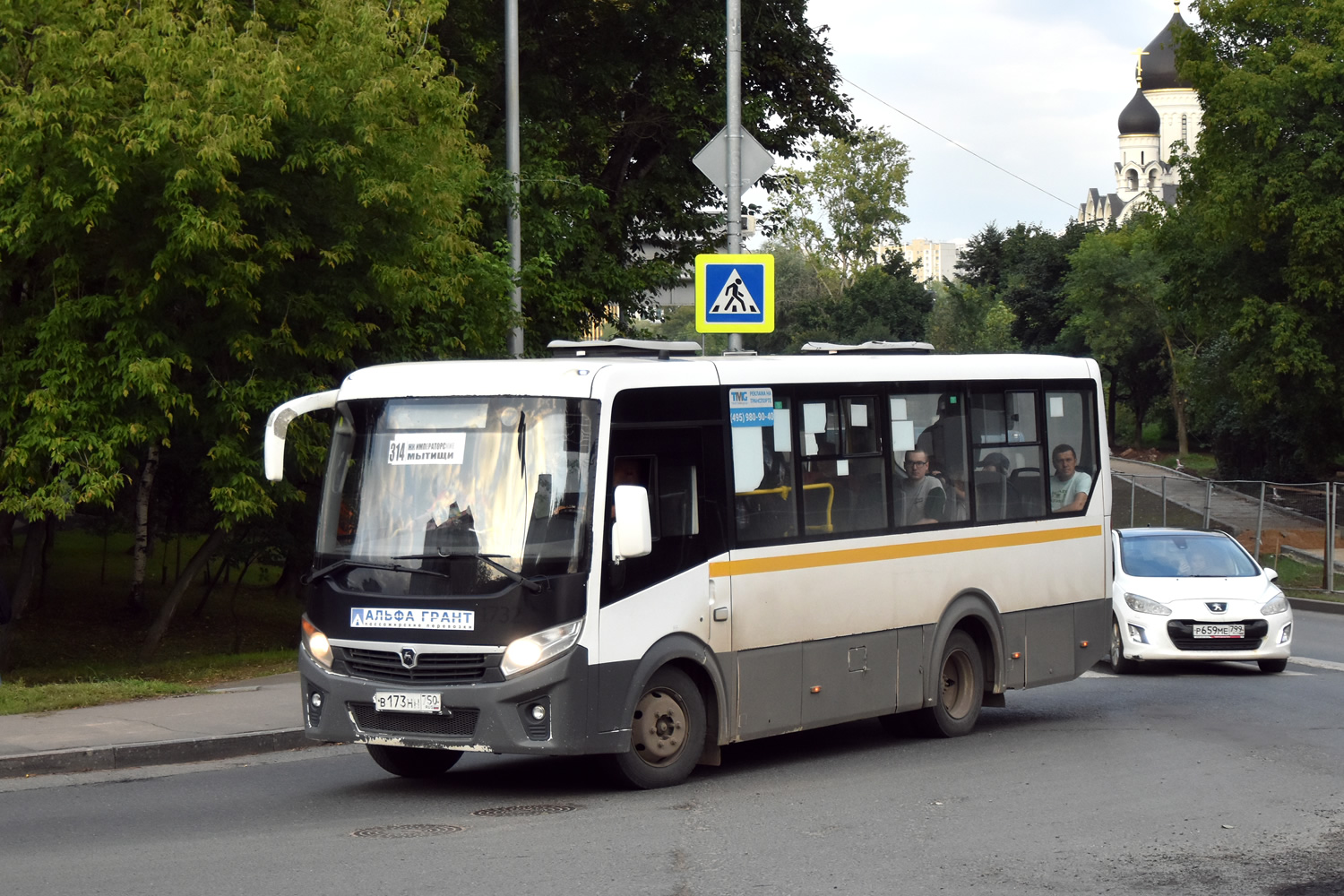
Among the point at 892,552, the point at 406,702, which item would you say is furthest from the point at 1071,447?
the point at 406,702

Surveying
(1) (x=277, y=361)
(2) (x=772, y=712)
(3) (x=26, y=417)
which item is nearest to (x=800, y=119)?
(1) (x=277, y=361)

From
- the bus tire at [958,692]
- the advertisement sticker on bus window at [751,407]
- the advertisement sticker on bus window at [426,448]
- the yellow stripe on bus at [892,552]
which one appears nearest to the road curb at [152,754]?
the advertisement sticker on bus window at [426,448]

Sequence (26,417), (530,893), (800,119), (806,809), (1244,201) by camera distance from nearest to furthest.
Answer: (530,893) < (806,809) < (26,417) < (800,119) < (1244,201)

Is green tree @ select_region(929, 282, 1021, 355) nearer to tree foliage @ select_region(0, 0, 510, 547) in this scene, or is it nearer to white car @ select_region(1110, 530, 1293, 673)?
white car @ select_region(1110, 530, 1293, 673)

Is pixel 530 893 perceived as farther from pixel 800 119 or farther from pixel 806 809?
pixel 800 119

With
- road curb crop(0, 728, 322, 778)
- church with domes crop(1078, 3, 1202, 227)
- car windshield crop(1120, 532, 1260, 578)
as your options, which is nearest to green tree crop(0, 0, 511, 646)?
road curb crop(0, 728, 322, 778)

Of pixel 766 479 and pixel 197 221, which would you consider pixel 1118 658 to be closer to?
pixel 766 479

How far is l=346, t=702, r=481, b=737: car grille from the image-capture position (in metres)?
9.23

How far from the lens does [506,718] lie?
29.9 feet

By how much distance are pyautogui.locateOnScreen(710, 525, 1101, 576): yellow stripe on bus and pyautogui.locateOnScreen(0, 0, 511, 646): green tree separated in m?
6.39

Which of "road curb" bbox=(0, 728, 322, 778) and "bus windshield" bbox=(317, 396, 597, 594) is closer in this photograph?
"bus windshield" bbox=(317, 396, 597, 594)

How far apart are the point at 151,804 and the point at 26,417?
7.09 metres

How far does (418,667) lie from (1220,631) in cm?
1030

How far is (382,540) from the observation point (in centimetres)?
962
